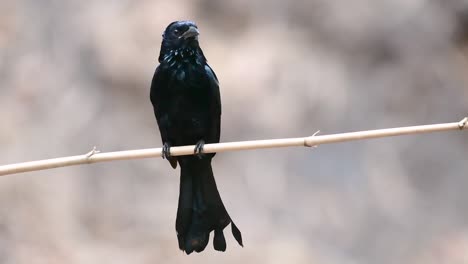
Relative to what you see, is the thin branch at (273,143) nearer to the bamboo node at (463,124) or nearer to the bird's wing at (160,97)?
the bamboo node at (463,124)

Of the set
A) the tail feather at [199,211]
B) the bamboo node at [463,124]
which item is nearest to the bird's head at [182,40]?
the tail feather at [199,211]

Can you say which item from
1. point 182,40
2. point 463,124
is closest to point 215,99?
point 182,40

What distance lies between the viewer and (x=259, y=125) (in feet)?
10.9

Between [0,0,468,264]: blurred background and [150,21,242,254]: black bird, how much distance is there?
3.46ft

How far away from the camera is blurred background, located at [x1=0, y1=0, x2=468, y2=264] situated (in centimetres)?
322

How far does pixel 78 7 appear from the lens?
3412 mm

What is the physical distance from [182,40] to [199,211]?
A: 52 cm

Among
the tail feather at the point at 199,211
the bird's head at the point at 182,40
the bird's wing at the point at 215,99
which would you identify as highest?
the bird's head at the point at 182,40

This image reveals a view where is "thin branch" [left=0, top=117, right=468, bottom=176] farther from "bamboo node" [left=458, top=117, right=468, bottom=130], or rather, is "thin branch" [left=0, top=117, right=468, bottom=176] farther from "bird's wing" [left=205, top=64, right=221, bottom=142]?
"bird's wing" [left=205, top=64, right=221, bottom=142]

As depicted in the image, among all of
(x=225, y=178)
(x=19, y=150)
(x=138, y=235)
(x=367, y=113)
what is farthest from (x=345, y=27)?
(x=19, y=150)

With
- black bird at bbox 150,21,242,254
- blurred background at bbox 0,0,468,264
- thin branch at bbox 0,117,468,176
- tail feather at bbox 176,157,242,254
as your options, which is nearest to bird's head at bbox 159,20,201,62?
black bird at bbox 150,21,242,254

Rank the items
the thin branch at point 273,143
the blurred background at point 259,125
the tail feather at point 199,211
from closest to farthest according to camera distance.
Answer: the thin branch at point 273,143 → the tail feather at point 199,211 → the blurred background at point 259,125

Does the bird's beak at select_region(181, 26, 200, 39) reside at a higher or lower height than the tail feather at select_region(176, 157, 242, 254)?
higher

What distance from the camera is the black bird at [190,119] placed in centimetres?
212
